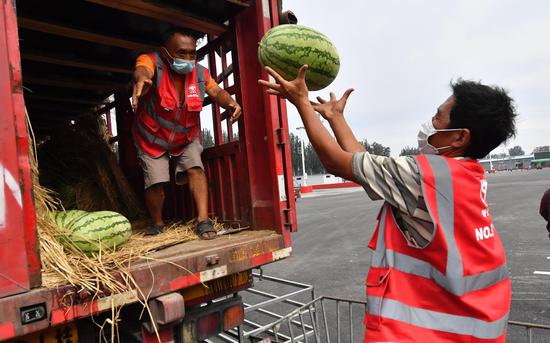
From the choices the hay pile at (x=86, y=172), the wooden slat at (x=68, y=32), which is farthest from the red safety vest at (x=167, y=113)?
the hay pile at (x=86, y=172)

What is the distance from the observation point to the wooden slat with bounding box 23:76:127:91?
13.7ft

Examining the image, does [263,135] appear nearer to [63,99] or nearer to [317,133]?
[317,133]

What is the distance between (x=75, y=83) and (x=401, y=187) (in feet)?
13.0

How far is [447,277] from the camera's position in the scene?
1687 mm

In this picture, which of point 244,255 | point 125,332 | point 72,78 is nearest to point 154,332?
point 125,332

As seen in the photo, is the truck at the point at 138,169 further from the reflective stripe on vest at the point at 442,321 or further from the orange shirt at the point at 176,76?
the reflective stripe on vest at the point at 442,321

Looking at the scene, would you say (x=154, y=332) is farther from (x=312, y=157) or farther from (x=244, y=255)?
(x=312, y=157)

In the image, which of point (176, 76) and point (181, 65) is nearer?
point (181, 65)

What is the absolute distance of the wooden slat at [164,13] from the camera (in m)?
2.95

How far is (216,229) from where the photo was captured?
3369 mm

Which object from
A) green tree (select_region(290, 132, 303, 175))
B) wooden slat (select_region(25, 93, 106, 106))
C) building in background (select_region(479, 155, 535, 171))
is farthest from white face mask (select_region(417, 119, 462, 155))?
building in background (select_region(479, 155, 535, 171))

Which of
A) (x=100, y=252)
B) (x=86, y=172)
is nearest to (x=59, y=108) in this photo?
(x=86, y=172)

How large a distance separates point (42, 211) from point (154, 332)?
3.15 feet

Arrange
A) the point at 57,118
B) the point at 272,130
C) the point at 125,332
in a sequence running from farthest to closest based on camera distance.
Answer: the point at 57,118, the point at 272,130, the point at 125,332
